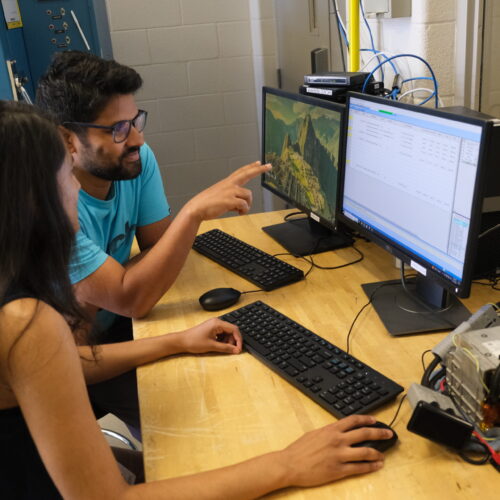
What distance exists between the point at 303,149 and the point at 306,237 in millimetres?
284

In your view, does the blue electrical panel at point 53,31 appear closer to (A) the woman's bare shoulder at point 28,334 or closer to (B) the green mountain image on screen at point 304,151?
(B) the green mountain image on screen at point 304,151

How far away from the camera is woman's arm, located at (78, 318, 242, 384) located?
1.31m

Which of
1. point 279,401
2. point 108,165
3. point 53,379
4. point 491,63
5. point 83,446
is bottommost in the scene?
point 279,401

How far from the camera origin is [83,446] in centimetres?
88

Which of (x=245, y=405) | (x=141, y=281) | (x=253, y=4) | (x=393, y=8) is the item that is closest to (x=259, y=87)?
(x=253, y=4)

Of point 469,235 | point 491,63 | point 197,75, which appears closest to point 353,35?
point 491,63

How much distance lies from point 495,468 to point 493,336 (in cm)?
20

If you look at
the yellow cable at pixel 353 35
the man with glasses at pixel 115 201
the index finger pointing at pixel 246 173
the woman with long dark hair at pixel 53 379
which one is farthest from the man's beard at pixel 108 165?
the yellow cable at pixel 353 35

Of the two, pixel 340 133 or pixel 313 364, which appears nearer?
pixel 313 364

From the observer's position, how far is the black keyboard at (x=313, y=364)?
1.09 m

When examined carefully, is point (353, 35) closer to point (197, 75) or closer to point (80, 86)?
point (80, 86)

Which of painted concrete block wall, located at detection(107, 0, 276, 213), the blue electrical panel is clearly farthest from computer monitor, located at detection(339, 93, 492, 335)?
the blue electrical panel

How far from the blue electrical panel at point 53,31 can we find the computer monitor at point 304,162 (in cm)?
160

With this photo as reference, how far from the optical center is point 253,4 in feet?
10.5
